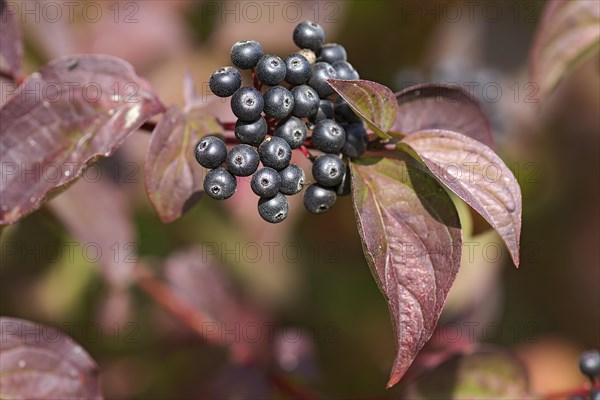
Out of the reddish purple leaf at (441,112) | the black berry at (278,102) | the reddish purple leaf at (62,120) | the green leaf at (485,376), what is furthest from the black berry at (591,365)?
the reddish purple leaf at (62,120)

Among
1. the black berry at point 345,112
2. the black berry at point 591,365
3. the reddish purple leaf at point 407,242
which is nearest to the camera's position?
the reddish purple leaf at point 407,242

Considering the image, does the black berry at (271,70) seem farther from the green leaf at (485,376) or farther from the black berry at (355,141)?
the green leaf at (485,376)

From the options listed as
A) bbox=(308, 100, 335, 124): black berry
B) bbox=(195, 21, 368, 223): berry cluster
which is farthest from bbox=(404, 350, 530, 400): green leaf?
bbox=(308, 100, 335, 124): black berry

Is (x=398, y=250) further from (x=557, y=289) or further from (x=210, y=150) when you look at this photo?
(x=557, y=289)

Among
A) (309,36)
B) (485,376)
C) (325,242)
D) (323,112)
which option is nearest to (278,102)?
(323,112)

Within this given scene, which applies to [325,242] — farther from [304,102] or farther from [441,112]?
[304,102]

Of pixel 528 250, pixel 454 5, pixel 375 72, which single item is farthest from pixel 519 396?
pixel 454 5
